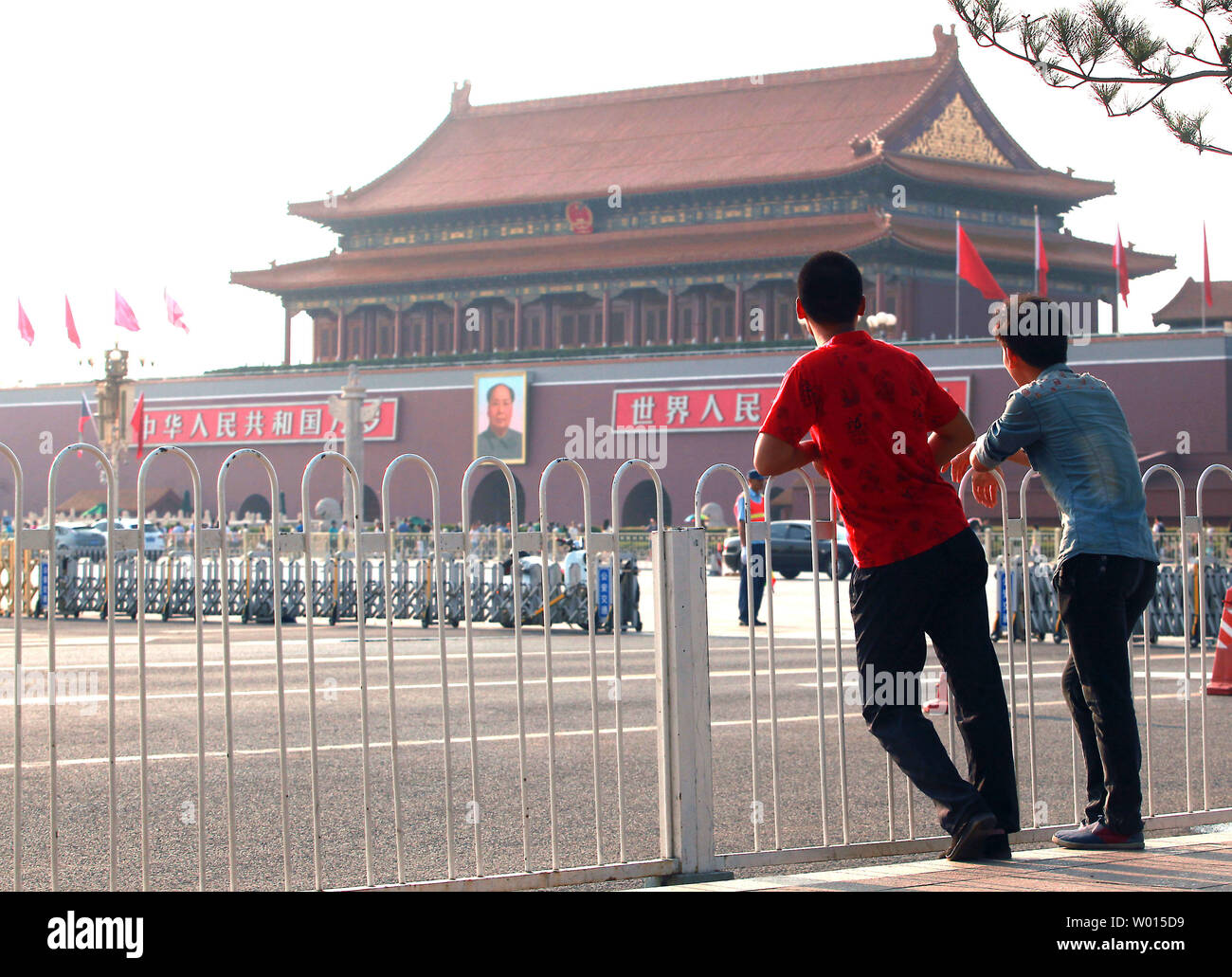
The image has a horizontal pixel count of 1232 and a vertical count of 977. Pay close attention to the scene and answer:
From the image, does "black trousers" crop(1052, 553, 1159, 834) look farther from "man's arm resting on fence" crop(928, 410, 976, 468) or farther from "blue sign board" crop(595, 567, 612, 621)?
"blue sign board" crop(595, 567, 612, 621)

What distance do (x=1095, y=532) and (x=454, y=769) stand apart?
3.46 m

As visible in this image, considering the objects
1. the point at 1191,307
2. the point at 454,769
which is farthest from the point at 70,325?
the point at 454,769

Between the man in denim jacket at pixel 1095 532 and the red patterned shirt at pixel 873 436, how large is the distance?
0.35 m

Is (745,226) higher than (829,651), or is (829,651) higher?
(745,226)

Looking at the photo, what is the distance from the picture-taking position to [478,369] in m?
37.8

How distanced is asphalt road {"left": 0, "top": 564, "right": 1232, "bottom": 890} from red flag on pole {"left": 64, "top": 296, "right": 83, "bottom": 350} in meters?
25.7

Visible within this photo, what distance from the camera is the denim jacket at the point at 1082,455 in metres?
4.35

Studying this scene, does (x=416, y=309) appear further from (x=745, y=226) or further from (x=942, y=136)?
(x=942, y=136)

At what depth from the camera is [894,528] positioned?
411cm

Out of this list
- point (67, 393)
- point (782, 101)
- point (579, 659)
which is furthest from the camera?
point (67, 393)

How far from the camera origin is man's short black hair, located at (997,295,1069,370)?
4.41 m

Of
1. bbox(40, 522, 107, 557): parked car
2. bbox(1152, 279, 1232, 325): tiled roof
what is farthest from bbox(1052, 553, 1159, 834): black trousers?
bbox(1152, 279, 1232, 325): tiled roof

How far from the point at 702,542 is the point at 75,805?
2988 mm
